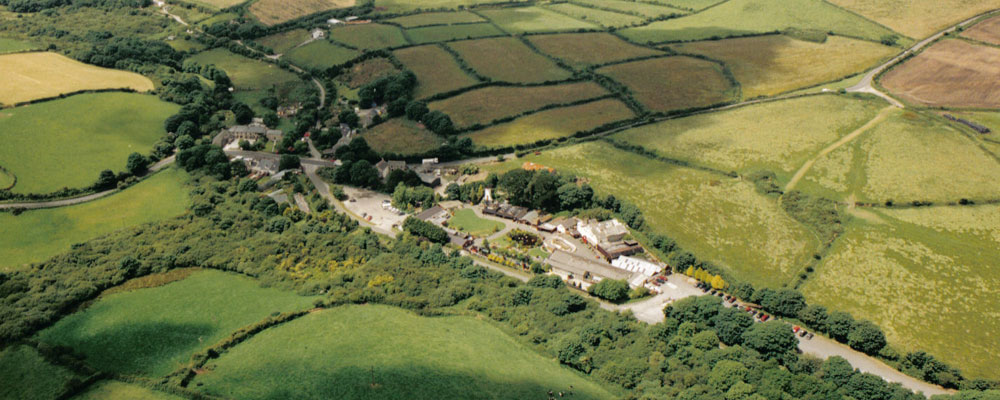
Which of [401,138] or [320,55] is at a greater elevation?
[320,55]

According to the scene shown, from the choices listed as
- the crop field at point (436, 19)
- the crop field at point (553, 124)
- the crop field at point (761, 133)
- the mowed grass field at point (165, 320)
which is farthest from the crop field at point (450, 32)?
the mowed grass field at point (165, 320)

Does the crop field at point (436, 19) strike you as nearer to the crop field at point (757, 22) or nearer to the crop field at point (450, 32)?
the crop field at point (450, 32)

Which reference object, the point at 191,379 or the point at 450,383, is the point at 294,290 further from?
the point at 450,383

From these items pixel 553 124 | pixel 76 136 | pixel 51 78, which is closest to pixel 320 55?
pixel 51 78

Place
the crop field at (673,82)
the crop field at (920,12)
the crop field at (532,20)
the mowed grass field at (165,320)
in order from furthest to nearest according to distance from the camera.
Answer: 1. the crop field at (532,20)
2. the crop field at (920,12)
3. the crop field at (673,82)
4. the mowed grass field at (165,320)

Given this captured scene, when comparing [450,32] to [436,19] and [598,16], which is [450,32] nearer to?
[436,19]
